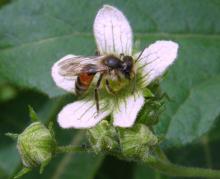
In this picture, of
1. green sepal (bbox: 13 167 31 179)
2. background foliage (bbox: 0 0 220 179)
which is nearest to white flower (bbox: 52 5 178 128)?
green sepal (bbox: 13 167 31 179)

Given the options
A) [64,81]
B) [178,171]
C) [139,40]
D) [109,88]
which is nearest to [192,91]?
[139,40]

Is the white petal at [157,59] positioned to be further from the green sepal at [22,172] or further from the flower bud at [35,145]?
the green sepal at [22,172]

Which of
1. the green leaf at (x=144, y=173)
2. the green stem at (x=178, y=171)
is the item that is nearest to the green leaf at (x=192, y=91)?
the green stem at (x=178, y=171)

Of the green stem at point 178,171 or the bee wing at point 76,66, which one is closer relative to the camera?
the bee wing at point 76,66

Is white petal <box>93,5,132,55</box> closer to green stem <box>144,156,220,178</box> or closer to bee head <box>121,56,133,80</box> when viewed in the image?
bee head <box>121,56,133,80</box>

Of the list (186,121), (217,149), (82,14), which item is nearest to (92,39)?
(82,14)

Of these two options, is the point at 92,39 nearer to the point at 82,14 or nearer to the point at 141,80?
the point at 82,14

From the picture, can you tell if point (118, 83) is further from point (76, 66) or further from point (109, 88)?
point (76, 66)

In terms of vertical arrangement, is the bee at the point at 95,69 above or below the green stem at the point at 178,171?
above
